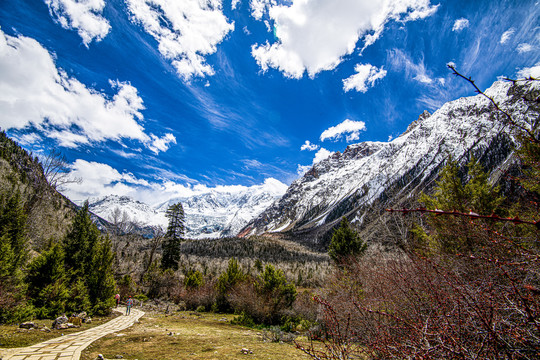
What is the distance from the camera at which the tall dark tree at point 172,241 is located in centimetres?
3847

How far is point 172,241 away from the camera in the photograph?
39438 millimetres

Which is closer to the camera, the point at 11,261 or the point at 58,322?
the point at 11,261

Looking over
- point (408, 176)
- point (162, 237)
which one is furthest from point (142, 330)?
point (408, 176)

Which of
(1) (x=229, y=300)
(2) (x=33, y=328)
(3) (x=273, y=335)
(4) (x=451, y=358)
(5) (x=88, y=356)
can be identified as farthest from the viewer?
(1) (x=229, y=300)

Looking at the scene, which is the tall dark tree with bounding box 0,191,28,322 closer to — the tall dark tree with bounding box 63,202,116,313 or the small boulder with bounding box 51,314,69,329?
the small boulder with bounding box 51,314,69,329

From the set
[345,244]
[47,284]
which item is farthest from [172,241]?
[345,244]

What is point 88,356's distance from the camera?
714 centimetres

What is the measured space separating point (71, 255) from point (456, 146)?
205m

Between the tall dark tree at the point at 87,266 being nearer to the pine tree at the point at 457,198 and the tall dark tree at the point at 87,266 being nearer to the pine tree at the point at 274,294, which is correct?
the pine tree at the point at 274,294

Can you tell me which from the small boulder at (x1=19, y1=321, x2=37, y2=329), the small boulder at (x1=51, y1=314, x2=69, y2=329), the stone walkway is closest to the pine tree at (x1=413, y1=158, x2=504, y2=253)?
the stone walkway

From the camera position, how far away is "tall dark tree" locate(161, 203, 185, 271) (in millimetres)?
38469

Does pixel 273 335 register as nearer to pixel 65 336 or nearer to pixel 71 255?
pixel 65 336

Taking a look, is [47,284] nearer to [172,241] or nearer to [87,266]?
[87,266]

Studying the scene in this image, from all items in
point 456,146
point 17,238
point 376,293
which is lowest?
point 376,293
